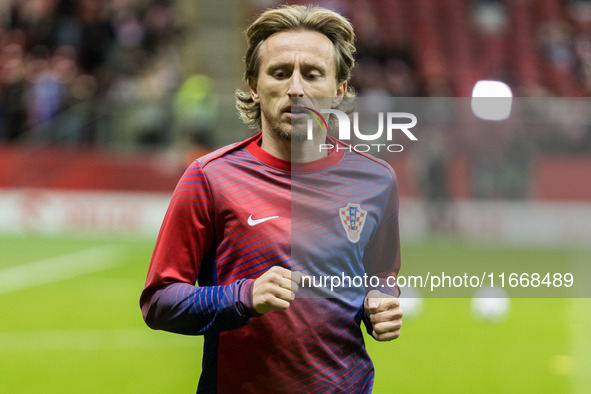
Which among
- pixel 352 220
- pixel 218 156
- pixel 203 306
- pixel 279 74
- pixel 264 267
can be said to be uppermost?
pixel 279 74

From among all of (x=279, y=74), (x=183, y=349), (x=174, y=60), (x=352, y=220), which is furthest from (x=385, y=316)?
(x=174, y=60)

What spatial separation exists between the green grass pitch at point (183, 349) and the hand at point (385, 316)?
271 cm

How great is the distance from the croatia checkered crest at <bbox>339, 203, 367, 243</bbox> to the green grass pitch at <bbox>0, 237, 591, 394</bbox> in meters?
2.68

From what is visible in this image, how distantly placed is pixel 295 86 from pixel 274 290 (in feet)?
2.31

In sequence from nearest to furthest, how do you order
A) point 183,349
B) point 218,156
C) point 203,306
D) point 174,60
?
point 203,306, point 218,156, point 183,349, point 174,60

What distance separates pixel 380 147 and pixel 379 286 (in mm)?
489

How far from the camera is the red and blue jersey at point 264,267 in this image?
319 centimetres

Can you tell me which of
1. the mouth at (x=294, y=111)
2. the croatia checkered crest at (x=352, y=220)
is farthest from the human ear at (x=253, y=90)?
the croatia checkered crest at (x=352, y=220)

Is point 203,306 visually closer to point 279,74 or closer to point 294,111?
point 294,111

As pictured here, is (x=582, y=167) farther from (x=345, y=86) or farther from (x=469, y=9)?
(x=469, y=9)

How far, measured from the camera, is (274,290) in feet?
9.74

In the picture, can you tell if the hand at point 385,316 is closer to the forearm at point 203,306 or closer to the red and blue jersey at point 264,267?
the red and blue jersey at point 264,267

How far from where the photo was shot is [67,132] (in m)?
18.2

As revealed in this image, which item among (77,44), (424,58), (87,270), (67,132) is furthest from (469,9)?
(87,270)
